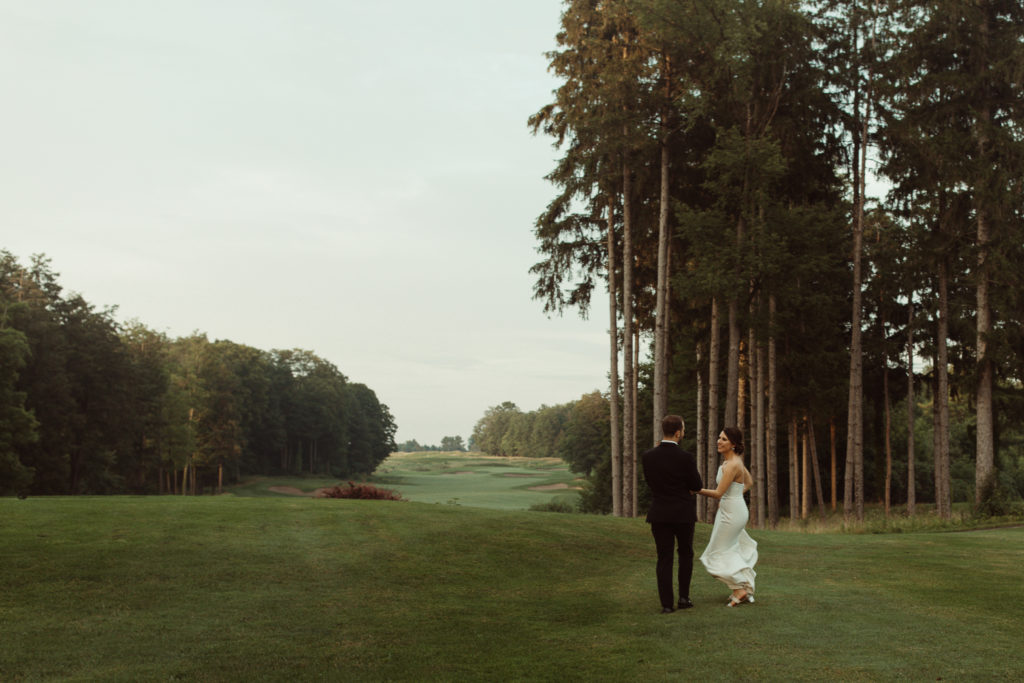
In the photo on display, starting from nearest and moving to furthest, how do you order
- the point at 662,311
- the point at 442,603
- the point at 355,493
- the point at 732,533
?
1. the point at 732,533
2. the point at 442,603
3. the point at 355,493
4. the point at 662,311

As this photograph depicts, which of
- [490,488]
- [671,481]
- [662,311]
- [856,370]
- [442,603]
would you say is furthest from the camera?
[490,488]

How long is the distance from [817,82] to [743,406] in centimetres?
1471

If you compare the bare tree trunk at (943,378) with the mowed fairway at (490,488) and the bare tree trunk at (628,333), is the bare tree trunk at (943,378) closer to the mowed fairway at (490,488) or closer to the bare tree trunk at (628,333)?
the bare tree trunk at (628,333)

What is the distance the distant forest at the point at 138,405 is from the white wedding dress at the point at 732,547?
38.9m

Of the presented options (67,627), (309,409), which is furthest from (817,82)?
(309,409)

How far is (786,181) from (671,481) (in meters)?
19.8

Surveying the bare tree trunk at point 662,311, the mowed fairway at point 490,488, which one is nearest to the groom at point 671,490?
the bare tree trunk at point 662,311

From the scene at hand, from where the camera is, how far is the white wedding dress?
8914 millimetres

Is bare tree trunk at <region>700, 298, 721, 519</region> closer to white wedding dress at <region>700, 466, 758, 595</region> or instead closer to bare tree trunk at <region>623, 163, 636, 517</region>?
bare tree trunk at <region>623, 163, 636, 517</region>

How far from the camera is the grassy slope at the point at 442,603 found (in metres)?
6.63

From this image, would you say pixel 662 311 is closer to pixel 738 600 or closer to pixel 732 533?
pixel 732 533

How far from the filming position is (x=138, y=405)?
53438mm

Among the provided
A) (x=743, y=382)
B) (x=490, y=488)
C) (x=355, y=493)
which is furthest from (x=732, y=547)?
Answer: (x=490, y=488)

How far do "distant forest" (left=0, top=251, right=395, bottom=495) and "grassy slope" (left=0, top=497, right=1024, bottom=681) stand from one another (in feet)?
104
